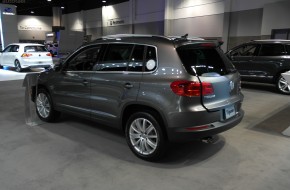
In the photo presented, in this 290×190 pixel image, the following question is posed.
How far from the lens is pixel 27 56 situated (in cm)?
1288

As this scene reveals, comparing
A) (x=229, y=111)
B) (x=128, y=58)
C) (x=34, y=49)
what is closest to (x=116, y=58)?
(x=128, y=58)

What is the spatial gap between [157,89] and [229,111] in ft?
3.34

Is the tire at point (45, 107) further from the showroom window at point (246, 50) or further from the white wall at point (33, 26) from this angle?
the white wall at point (33, 26)

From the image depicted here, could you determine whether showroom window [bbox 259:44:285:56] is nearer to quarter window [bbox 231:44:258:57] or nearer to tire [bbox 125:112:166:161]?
quarter window [bbox 231:44:258:57]

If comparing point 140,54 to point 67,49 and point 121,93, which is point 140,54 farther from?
point 67,49

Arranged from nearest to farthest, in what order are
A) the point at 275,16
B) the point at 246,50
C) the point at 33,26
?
the point at 246,50 → the point at 275,16 → the point at 33,26

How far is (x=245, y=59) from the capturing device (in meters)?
9.03

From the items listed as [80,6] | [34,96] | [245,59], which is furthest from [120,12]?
[34,96]

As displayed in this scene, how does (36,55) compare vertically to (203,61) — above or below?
below

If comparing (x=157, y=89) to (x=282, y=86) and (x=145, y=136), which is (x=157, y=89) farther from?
(x=282, y=86)

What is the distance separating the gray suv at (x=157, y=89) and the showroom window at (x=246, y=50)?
233 inches

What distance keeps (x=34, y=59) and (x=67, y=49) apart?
3.53 m

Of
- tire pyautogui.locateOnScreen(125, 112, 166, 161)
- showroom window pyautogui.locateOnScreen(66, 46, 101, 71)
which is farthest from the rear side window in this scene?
tire pyautogui.locateOnScreen(125, 112, 166, 161)

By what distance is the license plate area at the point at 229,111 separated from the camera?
10.8 ft
